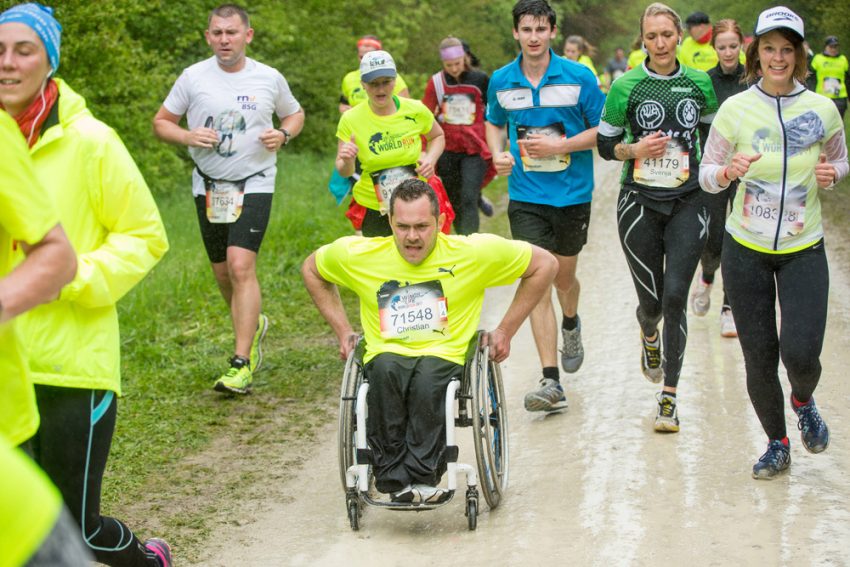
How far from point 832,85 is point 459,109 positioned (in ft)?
46.8

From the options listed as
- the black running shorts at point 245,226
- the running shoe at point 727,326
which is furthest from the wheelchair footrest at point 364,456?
the running shoe at point 727,326

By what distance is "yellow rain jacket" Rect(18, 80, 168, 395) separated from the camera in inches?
152

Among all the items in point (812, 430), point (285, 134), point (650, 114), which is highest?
point (650, 114)

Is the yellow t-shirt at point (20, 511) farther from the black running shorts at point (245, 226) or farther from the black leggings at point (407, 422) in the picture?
the black running shorts at point (245, 226)

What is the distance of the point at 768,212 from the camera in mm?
5934

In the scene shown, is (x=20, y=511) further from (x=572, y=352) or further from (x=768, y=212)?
(x=572, y=352)

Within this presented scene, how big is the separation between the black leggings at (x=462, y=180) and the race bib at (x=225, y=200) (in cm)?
262

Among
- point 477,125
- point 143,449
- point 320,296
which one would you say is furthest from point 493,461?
Result: point 477,125

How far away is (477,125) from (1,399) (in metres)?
7.81

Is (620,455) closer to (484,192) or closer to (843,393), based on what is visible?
(843,393)

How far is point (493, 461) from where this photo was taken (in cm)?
573

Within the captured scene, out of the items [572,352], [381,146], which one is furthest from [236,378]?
[572,352]

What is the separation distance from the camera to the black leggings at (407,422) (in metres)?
5.62

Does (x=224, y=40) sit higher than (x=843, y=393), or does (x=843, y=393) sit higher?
(x=224, y=40)
